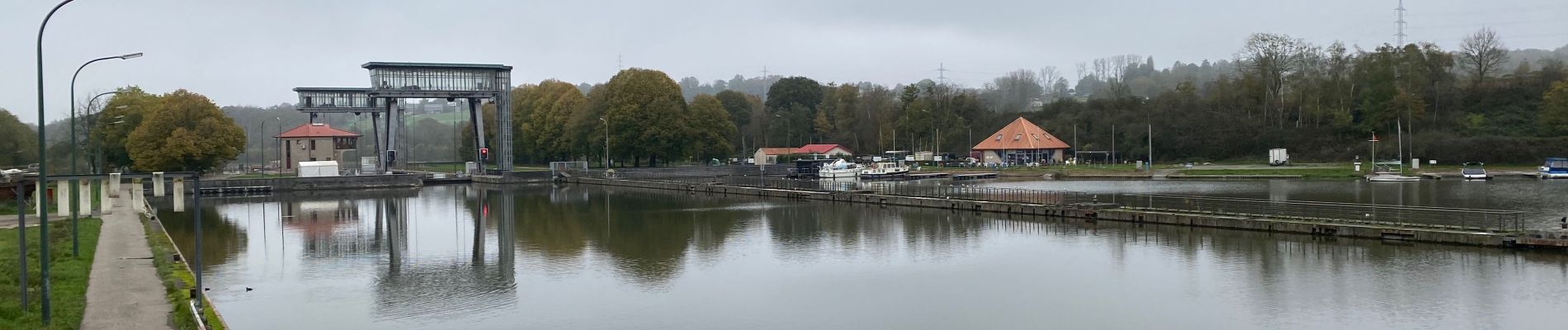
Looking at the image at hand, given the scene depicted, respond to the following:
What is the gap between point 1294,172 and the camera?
61.0 meters

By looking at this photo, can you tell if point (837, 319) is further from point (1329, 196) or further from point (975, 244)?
point (1329, 196)

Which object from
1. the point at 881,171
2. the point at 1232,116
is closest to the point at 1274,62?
the point at 1232,116

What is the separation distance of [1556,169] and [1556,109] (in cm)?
1450

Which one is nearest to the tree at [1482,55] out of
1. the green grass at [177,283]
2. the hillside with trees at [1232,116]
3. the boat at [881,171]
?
the hillside with trees at [1232,116]

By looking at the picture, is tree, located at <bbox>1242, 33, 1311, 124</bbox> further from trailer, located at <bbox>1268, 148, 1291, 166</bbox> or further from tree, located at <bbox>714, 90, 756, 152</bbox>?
tree, located at <bbox>714, 90, 756, 152</bbox>

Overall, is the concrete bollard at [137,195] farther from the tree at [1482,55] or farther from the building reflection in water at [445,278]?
the tree at [1482,55]

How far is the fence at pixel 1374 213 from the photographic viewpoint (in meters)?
26.1

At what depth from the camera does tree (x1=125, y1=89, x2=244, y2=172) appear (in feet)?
208

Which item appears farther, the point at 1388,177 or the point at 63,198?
the point at 1388,177

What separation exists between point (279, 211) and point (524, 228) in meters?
15.6

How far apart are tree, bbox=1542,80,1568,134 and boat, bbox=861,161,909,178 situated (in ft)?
126

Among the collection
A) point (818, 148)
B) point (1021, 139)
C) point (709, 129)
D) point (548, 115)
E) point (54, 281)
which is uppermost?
point (548, 115)

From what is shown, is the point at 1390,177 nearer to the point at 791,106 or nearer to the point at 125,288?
the point at 125,288

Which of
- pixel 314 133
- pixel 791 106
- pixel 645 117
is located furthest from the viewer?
pixel 791 106
